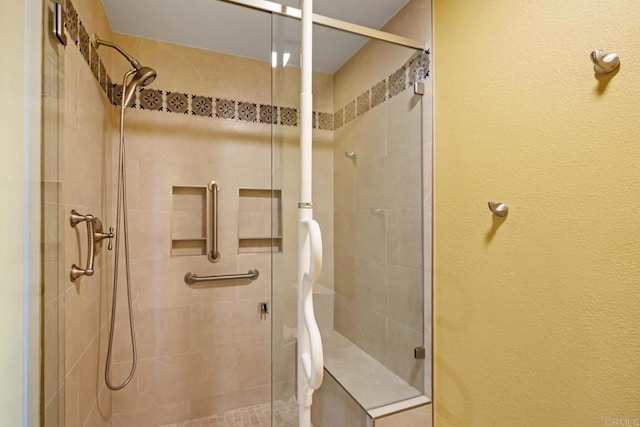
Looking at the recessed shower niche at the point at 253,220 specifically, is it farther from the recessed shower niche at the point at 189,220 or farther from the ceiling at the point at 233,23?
the ceiling at the point at 233,23

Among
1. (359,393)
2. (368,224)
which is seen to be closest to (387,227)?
(368,224)

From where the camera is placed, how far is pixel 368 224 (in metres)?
1.36

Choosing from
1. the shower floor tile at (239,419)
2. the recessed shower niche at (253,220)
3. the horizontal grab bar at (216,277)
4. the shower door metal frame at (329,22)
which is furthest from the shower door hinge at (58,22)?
the shower floor tile at (239,419)

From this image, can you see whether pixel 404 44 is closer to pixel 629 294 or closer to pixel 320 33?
pixel 320 33

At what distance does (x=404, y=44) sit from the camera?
132cm

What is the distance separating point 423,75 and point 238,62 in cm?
121

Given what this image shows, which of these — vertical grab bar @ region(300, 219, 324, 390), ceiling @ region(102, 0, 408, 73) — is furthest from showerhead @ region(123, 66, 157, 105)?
vertical grab bar @ region(300, 219, 324, 390)

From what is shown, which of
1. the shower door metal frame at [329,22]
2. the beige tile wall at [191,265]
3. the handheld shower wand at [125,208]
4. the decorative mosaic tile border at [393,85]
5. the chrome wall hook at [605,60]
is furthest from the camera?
the beige tile wall at [191,265]

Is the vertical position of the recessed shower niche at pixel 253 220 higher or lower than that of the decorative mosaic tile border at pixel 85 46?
lower

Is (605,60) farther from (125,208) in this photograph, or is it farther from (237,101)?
(125,208)

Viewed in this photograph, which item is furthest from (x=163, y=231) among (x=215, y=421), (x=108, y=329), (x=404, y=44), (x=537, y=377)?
(x=537, y=377)

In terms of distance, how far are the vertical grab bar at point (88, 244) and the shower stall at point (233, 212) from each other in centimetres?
1

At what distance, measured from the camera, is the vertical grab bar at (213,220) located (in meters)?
1.79

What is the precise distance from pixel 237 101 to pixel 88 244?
46.4 inches
